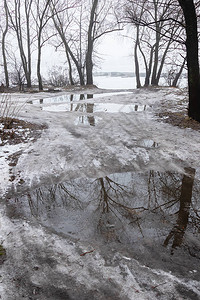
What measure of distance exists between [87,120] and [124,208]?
5.27m

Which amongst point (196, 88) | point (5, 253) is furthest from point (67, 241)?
point (196, 88)

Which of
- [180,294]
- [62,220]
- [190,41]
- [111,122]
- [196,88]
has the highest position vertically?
[190,41]

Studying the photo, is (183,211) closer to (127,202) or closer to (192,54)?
(127,202)

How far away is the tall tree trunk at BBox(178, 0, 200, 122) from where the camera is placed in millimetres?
6176

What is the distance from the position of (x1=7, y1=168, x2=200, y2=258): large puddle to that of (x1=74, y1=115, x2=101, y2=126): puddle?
12.6 ft

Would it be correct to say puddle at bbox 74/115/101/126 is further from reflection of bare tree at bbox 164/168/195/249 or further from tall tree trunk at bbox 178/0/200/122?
reflection of bare tree at bbox 164/168/195/249

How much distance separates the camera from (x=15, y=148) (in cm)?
530

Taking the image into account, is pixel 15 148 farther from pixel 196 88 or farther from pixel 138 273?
pixel 196 88

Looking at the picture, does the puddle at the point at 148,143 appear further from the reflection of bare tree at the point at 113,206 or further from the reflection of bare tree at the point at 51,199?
the reflection of bare tree at the point at 51,199

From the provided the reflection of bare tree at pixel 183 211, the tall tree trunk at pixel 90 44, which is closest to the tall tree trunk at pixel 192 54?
the reflection of bare tree at pixel 183 211

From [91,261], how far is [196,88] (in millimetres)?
6281

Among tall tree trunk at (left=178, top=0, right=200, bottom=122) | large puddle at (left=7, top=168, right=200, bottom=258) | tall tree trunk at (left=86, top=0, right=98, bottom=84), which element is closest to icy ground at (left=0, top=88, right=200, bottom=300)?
large puddle at (left=7, top=168, right=200, bottom=258)

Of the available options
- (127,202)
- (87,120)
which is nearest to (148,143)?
(127,202)

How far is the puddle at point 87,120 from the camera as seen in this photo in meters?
7.56
